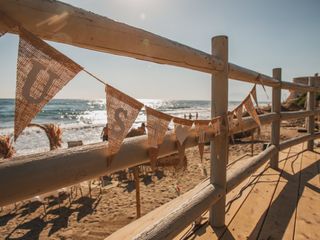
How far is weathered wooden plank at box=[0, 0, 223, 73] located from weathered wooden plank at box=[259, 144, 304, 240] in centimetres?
191

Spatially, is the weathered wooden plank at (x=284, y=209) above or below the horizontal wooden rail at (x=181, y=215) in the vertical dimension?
below

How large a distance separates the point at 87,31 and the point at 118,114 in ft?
1.22

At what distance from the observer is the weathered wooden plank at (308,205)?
92.4 inches

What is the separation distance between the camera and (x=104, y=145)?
4.00 feet

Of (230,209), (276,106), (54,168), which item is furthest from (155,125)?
(276,106)

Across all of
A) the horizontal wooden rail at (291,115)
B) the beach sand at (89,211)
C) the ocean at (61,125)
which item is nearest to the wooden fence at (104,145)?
the ocean at (61,125)

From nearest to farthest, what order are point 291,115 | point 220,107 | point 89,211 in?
point 220,107, point 291,115, point 89,211

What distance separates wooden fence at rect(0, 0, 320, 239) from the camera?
898mm

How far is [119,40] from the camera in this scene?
119cm

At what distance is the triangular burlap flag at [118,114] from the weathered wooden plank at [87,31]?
241 millimetres

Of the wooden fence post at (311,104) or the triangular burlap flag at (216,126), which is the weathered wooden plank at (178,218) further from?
the wooden fence post at (311,104)

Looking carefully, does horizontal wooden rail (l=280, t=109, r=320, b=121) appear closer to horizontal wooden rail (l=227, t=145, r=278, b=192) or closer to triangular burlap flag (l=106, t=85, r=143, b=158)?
horizontal wooden rail (l=227, t=145, r=278, b=192)

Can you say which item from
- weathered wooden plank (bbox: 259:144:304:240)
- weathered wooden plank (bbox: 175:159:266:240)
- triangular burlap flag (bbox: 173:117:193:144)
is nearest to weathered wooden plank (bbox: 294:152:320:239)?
weathered wooden plank (bbox: 259:144:304:240)

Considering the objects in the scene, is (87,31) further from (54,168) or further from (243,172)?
(243,172)
